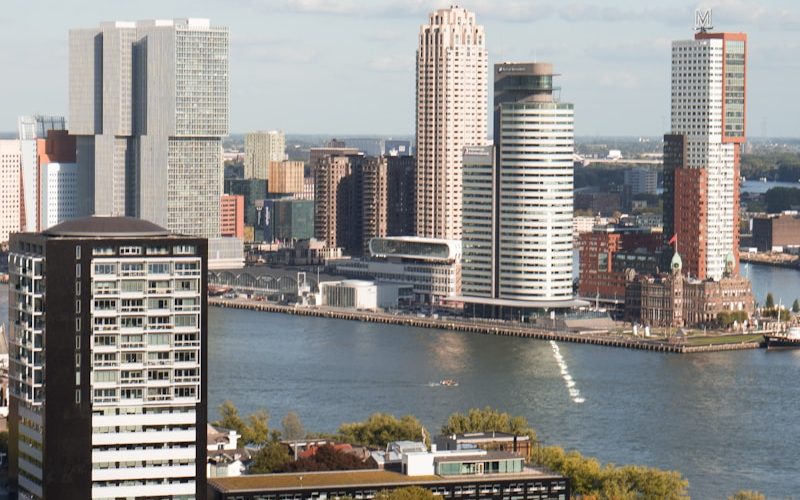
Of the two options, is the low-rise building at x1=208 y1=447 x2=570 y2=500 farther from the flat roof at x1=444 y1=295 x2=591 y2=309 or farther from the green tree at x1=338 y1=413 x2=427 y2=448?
the flat roof at x1=444 y1=295 x2=591 y2=309

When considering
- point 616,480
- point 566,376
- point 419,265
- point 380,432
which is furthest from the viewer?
point 419,265

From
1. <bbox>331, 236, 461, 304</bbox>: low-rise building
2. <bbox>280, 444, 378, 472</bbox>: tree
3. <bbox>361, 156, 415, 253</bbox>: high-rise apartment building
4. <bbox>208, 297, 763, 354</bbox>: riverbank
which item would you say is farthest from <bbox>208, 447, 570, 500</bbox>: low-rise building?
<bbox>361, 156, 415, 253</bbox>: high-rise apartment building

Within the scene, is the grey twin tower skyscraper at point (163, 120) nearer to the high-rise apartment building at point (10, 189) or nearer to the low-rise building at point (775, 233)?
the high-rise apartment building at point (10, 189)

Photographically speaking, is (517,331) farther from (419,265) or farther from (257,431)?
(257,431)

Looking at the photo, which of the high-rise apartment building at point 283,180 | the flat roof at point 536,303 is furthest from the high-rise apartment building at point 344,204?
the high-rise apartment building at point 283,180

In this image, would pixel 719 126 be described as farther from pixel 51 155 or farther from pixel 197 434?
pixel 197 434

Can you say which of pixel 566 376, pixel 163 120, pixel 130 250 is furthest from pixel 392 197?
pixel 130 250
